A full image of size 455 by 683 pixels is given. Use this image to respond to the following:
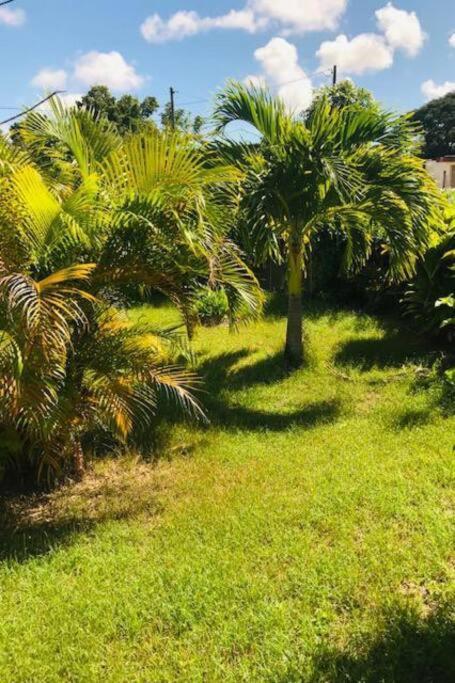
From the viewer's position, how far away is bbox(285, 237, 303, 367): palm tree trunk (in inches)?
246

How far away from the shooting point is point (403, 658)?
2250 millimetres

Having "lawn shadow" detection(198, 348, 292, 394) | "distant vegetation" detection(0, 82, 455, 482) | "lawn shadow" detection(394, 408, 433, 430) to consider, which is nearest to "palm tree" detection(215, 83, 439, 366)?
"distant vegetation" detection(0, 82, 455, 482)

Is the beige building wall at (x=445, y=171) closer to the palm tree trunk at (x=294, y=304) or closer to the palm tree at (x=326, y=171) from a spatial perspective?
the palm tree at (x=326, y=171)

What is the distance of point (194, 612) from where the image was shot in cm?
264

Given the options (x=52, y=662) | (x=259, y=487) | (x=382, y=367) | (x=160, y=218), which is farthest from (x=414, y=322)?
(x=52, y=662)

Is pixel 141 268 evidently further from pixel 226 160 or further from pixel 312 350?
pixel 312 350

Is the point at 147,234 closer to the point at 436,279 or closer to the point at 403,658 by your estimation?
the point at 403,658

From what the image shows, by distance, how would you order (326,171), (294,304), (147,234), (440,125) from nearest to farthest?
(147,234)
(326,171)
(294,304)
(440,125)

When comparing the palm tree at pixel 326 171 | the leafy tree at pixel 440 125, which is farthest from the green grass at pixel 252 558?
the leafy tree at pixel 440 125

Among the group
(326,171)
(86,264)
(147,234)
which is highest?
(326,171)

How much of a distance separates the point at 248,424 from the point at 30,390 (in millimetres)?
2424

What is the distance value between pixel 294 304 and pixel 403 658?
4507 millimetres

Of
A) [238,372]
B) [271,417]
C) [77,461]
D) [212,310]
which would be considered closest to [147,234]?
[77,461]

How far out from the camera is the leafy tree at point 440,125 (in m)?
54.9
